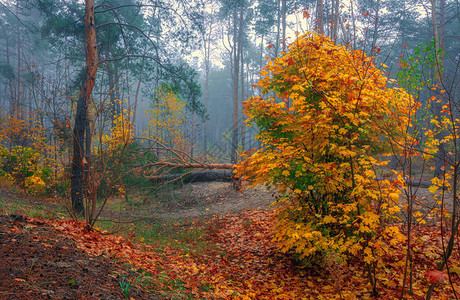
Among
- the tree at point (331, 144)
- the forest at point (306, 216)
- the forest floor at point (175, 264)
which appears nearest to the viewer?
the forest floor at point (175, 264)

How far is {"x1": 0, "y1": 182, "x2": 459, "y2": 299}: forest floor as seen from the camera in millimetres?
2320

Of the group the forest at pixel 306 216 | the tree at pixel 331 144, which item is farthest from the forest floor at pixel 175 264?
the tree at pixel 331 144

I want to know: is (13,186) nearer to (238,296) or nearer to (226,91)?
(238,296)

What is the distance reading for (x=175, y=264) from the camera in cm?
424

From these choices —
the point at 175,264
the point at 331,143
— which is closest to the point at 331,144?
the point at 331,143

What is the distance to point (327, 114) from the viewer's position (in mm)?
3641

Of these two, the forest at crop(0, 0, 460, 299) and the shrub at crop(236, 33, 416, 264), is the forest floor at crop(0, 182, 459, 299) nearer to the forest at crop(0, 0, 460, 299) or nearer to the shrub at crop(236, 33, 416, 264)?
the forest at crop(0, 0, 460, 299)

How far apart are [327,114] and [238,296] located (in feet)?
8.93

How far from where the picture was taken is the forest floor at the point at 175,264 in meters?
2.32

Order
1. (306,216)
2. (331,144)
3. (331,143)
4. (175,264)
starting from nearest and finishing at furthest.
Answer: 1. (331,144)
2. (331,143)
3. (175,264)
4. (306,216)

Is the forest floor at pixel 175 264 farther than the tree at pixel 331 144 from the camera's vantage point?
No

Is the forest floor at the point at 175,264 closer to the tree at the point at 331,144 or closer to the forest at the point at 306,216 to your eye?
the forest at the point at 306,216

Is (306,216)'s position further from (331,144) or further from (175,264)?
(175,264)

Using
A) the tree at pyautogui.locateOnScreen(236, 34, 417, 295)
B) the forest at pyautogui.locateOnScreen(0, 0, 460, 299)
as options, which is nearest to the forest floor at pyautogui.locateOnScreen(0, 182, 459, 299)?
the forest at pyautogui.locateOnScreen(0, 0, 460, 299)
